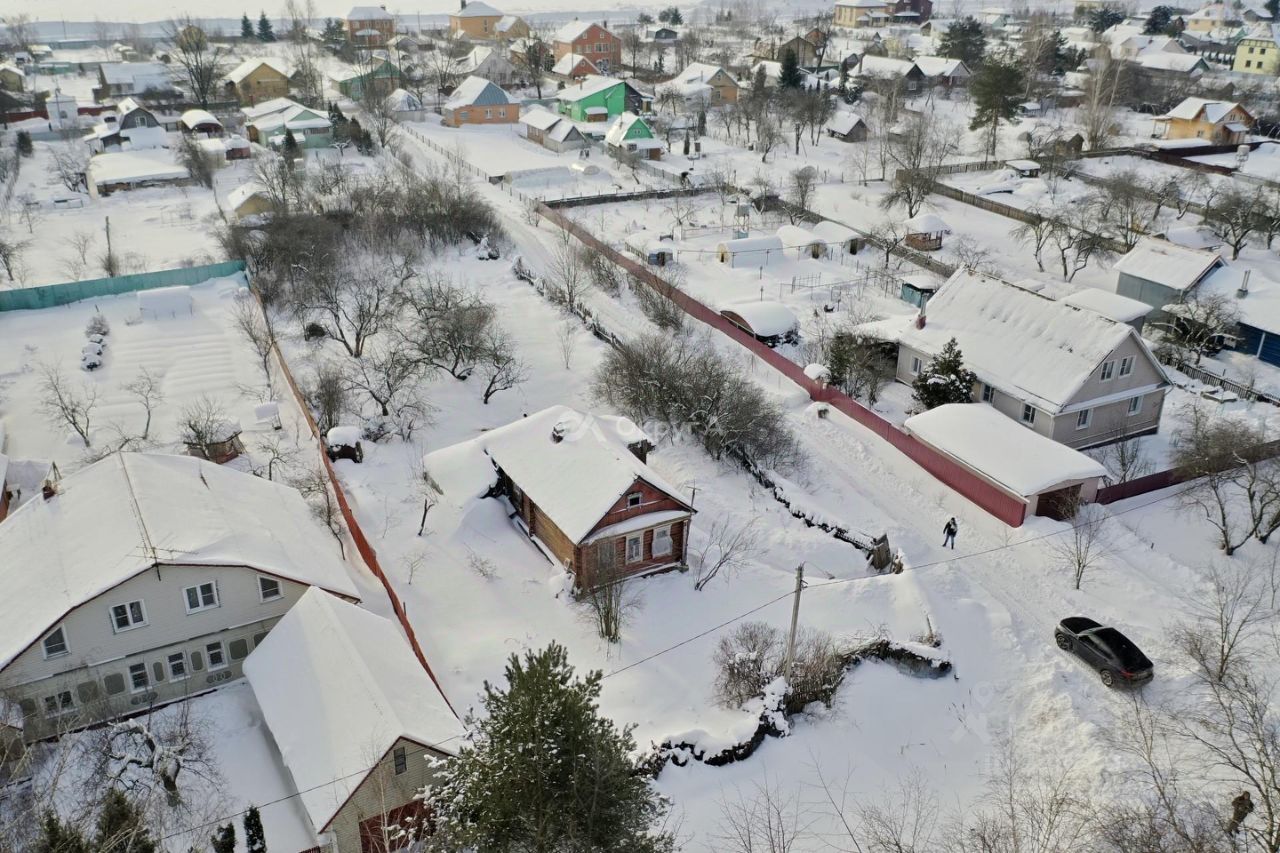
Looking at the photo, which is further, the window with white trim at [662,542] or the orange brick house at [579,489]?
the window with white trim at [662,542]

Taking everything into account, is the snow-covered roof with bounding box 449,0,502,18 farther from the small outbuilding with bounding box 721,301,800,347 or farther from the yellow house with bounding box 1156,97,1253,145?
the small outbuilding with bounding box 721,301,800,347

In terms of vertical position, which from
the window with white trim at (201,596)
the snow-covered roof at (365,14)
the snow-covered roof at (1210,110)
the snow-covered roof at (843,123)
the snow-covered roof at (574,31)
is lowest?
the window with white trim at (201,596)

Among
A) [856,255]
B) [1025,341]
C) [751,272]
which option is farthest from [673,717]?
[856,255]

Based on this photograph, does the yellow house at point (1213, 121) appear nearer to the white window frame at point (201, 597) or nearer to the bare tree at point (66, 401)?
the bare tree at point (66, 401)

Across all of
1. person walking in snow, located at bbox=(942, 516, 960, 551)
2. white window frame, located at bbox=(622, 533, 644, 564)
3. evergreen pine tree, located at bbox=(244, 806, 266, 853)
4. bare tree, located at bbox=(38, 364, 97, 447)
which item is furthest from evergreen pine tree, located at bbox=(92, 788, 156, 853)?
person walking in snow, located at bbox=(942, 516, 960, 551)

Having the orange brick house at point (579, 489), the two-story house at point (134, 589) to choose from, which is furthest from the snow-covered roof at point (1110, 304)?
the two-story house at point (134, 589)
